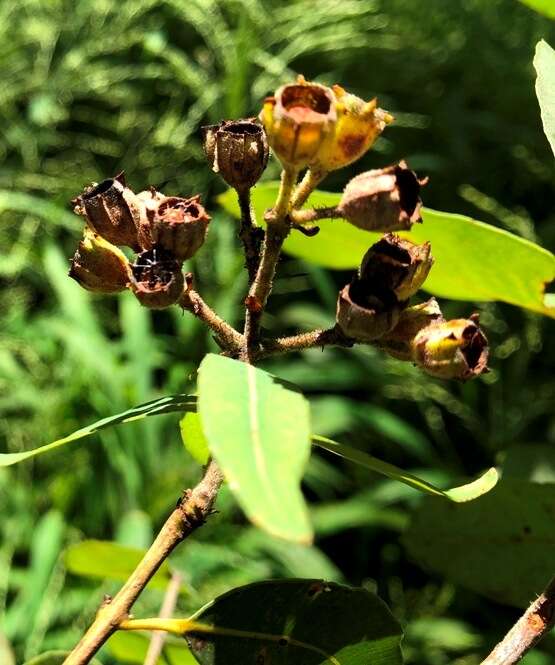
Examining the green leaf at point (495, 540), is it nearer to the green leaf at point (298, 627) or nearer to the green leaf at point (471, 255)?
the green leaf at point (471, 255)

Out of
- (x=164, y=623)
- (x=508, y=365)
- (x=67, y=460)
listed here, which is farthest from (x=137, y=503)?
(x=164, y=623)

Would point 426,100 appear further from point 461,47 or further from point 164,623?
point 164,623

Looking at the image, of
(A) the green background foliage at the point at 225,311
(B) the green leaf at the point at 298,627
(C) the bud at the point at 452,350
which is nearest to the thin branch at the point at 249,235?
(C) the bud at the point at 452,350

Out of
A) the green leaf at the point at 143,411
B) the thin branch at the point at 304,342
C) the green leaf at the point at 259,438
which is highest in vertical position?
the green leaf at the point at 259,438

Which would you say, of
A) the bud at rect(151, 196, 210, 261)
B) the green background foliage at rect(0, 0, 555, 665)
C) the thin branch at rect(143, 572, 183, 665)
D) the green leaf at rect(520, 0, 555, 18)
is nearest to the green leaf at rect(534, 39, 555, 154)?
the green leaf at rect(520, 0, 555, 18)

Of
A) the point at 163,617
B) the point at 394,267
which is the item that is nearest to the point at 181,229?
the point at 394,267
